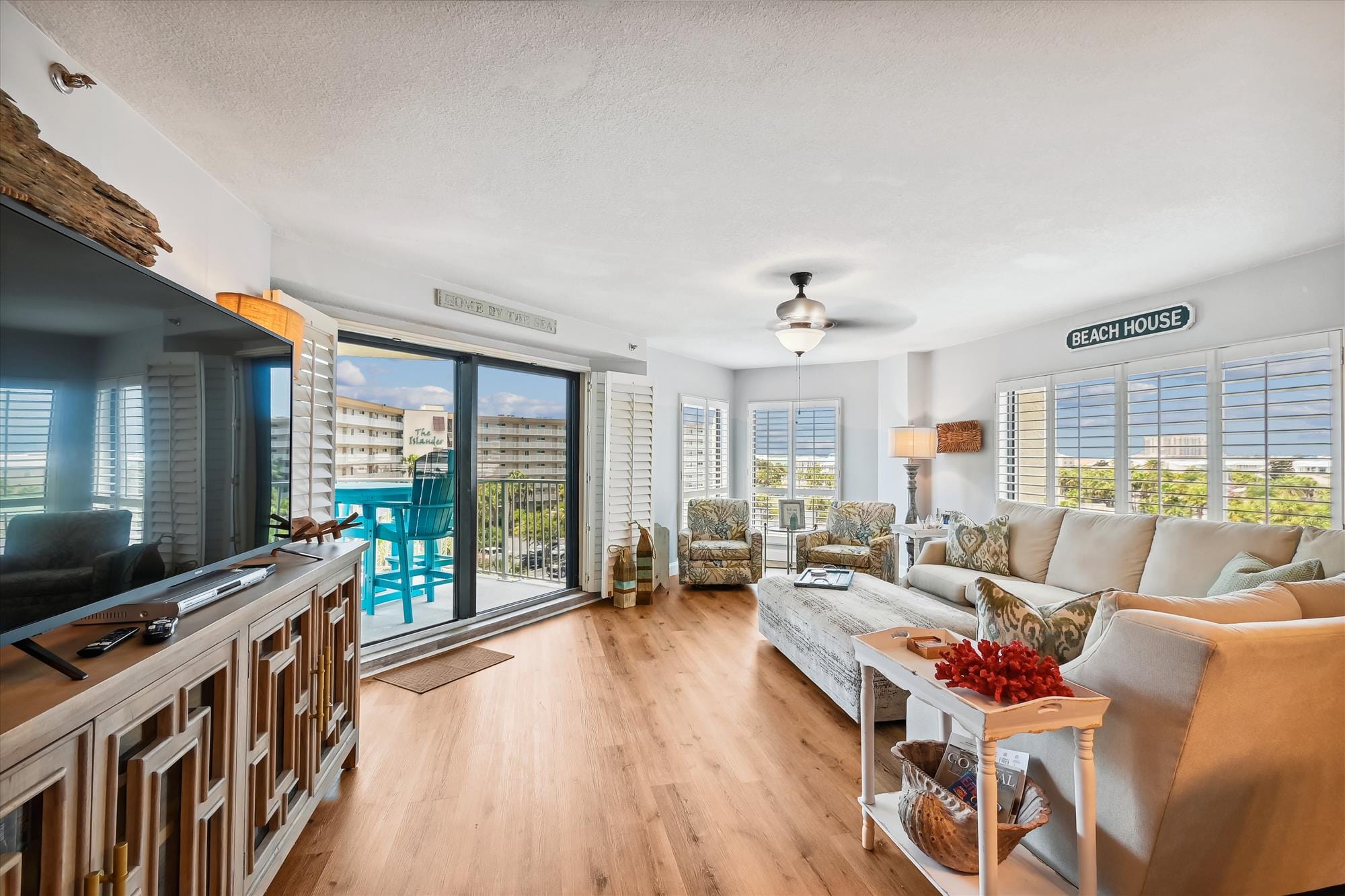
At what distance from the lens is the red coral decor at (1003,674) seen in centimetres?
145

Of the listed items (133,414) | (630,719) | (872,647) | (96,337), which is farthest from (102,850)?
(630,719)

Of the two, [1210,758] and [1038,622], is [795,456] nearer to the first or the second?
[1038,622]

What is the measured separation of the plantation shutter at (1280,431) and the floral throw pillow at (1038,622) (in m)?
2.34

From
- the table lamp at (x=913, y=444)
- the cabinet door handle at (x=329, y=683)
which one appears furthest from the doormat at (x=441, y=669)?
the table lamp at (x=913, y=444)

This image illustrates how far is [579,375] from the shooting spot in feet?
17.3

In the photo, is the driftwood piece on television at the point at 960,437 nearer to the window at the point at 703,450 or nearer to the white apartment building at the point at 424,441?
the window at the point at 703,450

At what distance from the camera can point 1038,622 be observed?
186cm

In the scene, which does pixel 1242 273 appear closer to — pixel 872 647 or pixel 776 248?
pixel 776 248

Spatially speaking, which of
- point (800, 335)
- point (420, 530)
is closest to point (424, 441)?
point (420, 530)

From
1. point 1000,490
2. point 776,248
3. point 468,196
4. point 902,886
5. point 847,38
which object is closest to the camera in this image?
point 847,38

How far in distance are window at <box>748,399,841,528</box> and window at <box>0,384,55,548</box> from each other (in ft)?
20.7

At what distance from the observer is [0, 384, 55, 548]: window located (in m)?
0.95

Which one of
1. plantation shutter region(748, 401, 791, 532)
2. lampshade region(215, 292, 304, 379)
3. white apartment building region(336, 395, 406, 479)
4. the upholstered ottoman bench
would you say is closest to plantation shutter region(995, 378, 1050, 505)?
the upholstered ottoman bench

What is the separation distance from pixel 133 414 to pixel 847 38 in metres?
1.91
